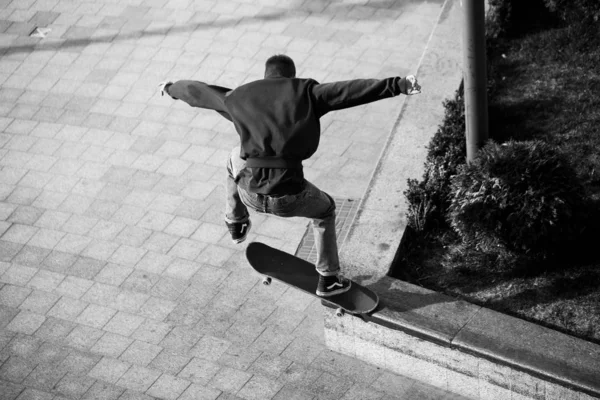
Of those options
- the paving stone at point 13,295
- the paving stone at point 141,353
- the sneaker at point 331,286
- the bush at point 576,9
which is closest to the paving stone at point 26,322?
the paving stone at point 13,295

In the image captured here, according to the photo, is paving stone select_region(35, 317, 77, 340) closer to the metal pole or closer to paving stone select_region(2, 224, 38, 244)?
paving stone select_region(2, 224, 38, 244)

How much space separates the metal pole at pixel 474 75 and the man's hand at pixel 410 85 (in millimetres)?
1672

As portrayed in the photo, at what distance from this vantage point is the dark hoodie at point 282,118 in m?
6.19

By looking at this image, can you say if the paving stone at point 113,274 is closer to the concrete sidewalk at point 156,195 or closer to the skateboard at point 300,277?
the concrete sidewalk at point 156,195

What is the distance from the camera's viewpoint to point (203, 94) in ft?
21.8

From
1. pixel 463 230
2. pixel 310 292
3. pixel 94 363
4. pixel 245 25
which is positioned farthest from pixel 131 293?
pixel 245 25

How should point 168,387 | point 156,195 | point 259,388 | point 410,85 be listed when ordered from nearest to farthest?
point 410,85, point 259,388, point 168,387, point 156,195

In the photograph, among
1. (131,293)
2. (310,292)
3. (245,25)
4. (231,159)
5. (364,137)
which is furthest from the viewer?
(245,25)

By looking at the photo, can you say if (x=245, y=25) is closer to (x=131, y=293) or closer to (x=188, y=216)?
(x=188, y=216)

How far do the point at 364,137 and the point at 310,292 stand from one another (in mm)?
3075

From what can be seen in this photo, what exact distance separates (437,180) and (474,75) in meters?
0.96

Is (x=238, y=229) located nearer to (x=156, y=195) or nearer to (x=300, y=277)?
(x=300, y=277)

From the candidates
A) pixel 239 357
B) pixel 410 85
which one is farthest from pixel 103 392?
pixel 410 85

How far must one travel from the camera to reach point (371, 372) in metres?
7.27
